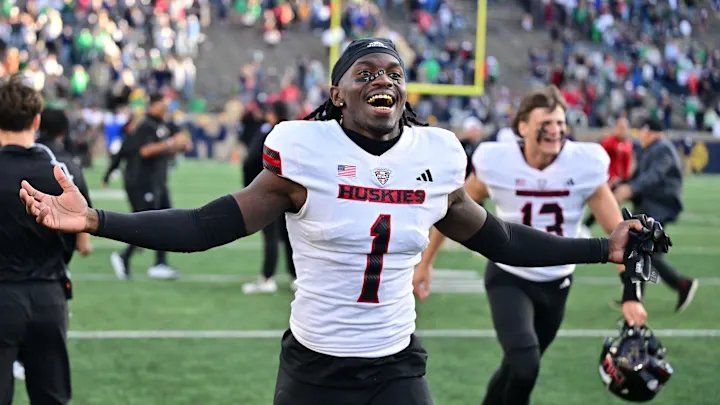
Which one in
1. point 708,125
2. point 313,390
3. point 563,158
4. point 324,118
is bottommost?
point 708,125

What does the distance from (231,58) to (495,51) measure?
8.20 metres

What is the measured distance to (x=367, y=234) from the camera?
3.59 meters

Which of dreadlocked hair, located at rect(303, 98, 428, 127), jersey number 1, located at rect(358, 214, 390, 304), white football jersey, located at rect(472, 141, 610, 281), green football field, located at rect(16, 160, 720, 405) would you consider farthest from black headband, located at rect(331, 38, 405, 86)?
green football field, located at rect(16, 160, 720, 405)

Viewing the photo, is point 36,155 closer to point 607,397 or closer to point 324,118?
point 324,118

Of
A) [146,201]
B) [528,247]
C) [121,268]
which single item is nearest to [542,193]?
[528,247]

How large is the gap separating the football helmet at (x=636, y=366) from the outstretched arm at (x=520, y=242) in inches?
59.5

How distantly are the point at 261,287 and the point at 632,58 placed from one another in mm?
27760

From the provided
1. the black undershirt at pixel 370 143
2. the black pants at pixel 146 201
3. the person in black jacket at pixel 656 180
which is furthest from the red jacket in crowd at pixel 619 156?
the black undershirt at pixel 370 143

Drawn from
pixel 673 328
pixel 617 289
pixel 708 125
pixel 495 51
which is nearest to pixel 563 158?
pixel 673 328

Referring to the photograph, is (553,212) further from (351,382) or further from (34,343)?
(34,343)

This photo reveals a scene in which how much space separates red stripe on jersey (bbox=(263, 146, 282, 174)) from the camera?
3590 mm

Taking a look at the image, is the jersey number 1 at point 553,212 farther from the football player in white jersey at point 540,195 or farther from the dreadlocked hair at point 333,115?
the dreadlocked hair at point 333,115

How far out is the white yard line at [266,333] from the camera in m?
8.16

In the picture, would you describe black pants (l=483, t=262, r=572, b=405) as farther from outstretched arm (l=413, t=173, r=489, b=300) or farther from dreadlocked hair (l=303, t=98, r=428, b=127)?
dreadlocked hair (l=303, t=98, r=428, b=127)
